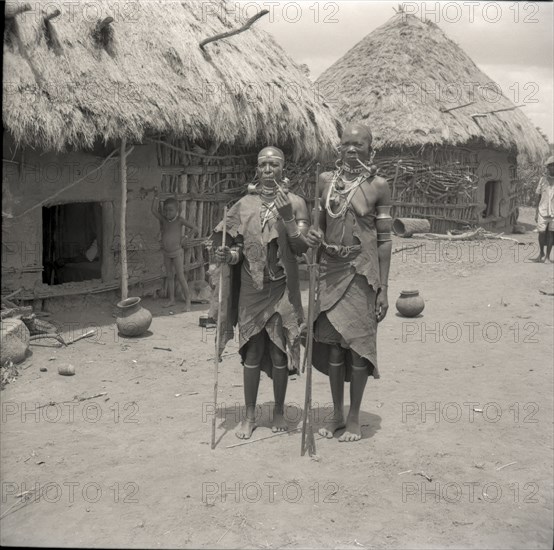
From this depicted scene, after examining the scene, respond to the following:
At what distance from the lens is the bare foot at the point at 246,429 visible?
4363 mm

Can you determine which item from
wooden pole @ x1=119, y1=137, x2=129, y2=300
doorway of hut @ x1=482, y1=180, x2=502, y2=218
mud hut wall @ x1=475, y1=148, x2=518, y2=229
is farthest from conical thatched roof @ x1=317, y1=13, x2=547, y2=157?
wooden pole @ x1=119, y1=137, x2=129, y2=300

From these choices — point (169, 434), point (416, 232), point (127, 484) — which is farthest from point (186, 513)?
point (416, 232)

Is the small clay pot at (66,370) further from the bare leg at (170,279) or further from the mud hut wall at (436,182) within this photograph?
the mud hut wall at (436,182)

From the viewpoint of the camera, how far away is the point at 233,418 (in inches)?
188

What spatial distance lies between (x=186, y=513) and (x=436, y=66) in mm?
14752

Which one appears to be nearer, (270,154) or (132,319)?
(270,154)

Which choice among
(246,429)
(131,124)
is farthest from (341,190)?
(131,124)

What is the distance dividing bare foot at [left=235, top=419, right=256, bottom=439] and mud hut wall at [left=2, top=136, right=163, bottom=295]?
3705 millimetres

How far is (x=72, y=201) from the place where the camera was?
7504 mm

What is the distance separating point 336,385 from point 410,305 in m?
3.95

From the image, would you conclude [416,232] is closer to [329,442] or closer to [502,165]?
[502,165]

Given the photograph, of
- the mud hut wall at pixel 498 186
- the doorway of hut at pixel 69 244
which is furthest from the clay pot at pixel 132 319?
the mud hut wall at pixel 498 186

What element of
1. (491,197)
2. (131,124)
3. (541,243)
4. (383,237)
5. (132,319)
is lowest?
Answer: (132,319)

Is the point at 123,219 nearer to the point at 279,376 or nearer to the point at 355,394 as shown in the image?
the point at 279,376
